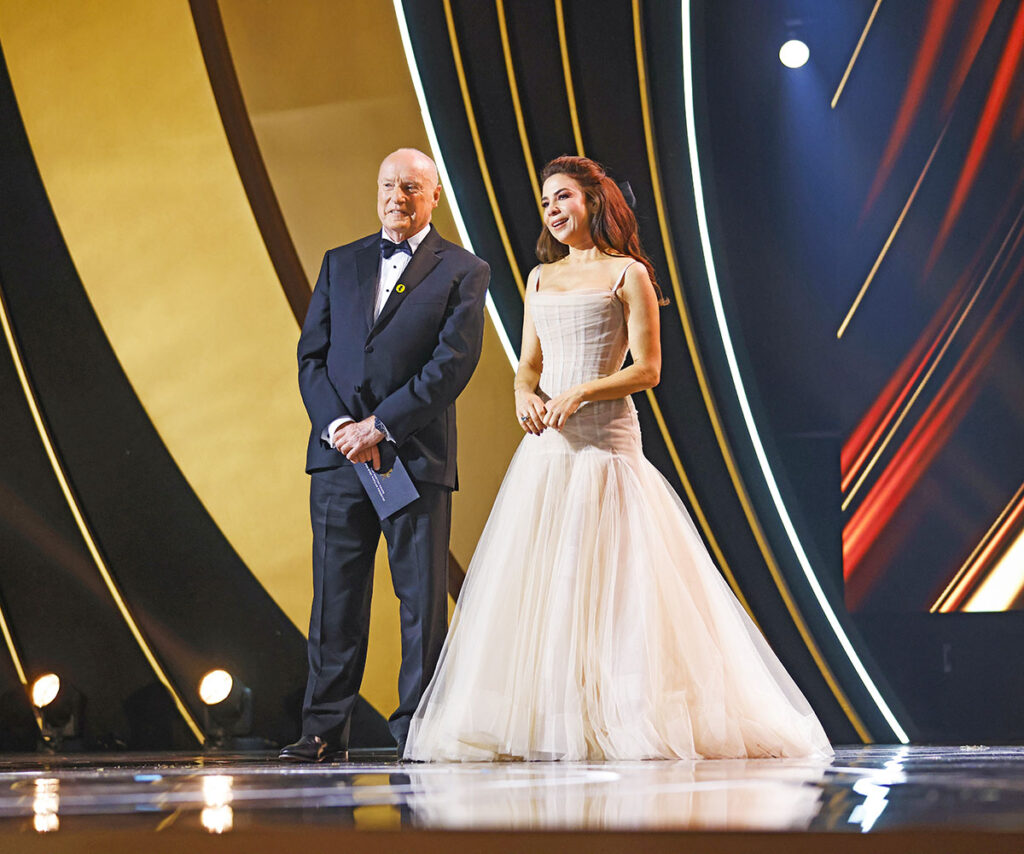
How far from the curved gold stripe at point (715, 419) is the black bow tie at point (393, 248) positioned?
1.06 m

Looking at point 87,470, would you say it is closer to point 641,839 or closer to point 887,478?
point 887,478

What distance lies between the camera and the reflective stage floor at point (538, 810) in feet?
3.27

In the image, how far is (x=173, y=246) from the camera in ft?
11.9

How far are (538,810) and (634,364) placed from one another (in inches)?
57.3

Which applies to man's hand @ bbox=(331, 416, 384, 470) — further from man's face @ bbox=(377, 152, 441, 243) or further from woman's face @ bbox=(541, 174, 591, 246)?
woman's face @ bbox=(541, 174, 591, 246)

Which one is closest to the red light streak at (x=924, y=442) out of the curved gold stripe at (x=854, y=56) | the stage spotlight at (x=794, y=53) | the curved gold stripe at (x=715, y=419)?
the curved gold stripe at (x=715, y=419)

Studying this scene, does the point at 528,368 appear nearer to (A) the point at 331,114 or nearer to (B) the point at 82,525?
(A) the point at 331,114

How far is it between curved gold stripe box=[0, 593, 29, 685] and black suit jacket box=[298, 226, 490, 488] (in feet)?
4.71

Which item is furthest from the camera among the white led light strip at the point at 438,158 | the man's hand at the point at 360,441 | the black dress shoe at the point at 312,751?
the white led light strip at the point at 438,158

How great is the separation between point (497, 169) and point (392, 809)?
2664mm

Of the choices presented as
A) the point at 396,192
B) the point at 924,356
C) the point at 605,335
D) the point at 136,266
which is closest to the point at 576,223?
the point at 605,335

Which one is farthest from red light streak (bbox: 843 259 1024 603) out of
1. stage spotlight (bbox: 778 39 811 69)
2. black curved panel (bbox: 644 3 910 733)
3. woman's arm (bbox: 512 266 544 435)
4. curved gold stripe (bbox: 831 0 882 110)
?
woman's arm (bbox: 512 266 544 435)

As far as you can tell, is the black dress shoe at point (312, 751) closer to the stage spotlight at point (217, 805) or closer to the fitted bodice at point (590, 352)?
the stage spotlight at point (217, 805)

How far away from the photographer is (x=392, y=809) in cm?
123
